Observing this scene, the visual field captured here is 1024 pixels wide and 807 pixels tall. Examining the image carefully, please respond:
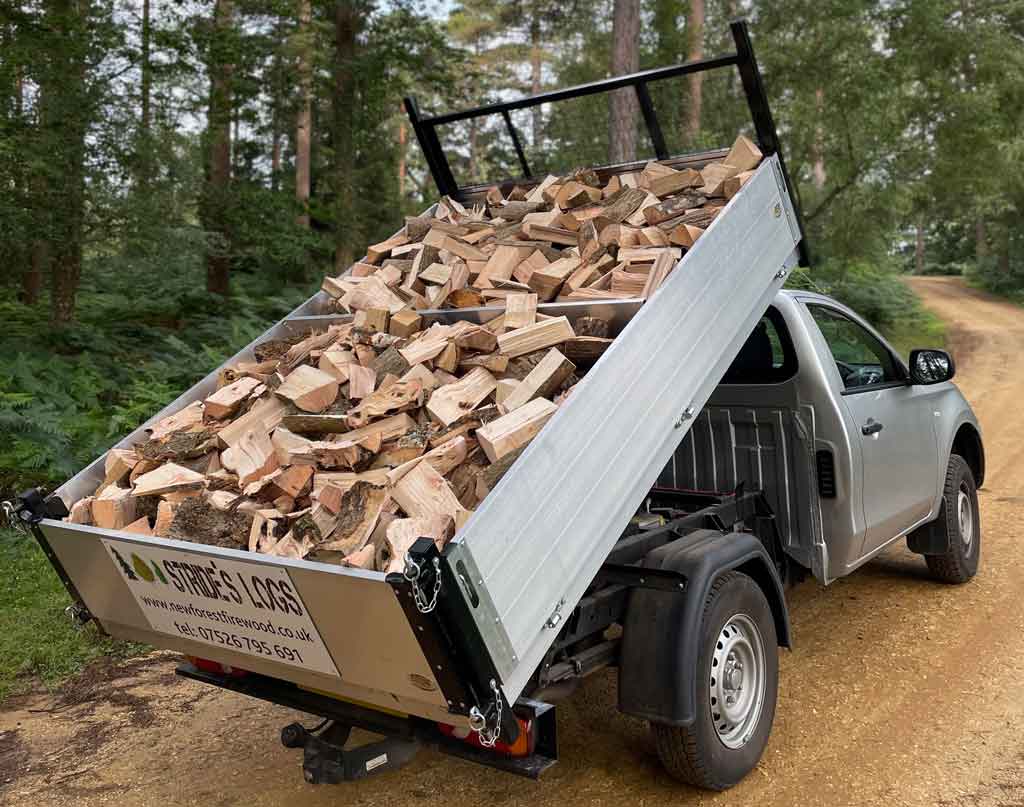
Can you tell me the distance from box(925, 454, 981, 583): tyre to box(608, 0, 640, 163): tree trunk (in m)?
8.27

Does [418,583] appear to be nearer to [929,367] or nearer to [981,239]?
[929,367]

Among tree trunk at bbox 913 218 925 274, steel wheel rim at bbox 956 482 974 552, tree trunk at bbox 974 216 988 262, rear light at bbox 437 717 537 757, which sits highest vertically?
rear light at bbox 437 717 537 757

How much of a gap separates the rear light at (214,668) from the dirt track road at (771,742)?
1.98ft

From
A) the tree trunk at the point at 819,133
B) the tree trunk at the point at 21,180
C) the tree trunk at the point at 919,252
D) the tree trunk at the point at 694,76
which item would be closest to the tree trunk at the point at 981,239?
the tree trunk at the point at 919,252

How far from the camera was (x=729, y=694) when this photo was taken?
11.4ft

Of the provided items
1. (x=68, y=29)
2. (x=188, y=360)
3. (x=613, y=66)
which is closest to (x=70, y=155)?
(x=68, y=29)

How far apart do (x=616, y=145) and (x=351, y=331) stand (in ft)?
32.7

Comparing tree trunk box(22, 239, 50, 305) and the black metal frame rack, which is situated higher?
tree trunk box(22, 239, 50, 305)

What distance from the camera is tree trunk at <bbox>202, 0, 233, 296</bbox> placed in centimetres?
1175

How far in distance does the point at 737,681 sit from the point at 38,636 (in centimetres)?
427

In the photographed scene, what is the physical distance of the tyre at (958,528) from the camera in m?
5.51

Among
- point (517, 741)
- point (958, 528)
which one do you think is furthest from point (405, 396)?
point (958, 528)

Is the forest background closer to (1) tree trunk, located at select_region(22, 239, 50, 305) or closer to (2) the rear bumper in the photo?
(1) tree trunk, located at select_region(22, 239, 50, 305)

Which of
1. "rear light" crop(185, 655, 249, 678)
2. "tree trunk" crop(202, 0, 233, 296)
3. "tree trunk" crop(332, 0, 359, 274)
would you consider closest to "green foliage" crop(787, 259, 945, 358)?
"tree trunk" crop(332, 0, 359, 274)
